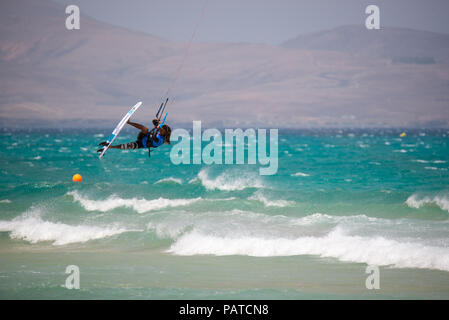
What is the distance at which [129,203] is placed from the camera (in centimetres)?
2633

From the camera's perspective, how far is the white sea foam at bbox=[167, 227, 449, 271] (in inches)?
603

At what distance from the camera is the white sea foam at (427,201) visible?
23791mm

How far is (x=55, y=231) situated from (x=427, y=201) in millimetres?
14831

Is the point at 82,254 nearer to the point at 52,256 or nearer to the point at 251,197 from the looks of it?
the point at 52,256

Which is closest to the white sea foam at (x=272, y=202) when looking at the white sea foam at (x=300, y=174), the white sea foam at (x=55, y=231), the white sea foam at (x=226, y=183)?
the white sea foam at (x=226, y=183)

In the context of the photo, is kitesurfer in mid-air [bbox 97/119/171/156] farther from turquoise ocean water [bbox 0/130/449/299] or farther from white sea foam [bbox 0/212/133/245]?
white sea foam [bbox 0/212/133/245]

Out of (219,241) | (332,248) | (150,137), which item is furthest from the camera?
(219,241)

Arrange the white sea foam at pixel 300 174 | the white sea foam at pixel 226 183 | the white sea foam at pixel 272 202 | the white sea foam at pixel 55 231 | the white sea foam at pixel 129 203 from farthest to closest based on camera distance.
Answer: the white sea foam at pixel 300 174, the white sea foam at pixel 226 183, the white sea foam at pixel 129 203, the white sea foam at pixel 272 202, the white sea foam at pixel 55 231

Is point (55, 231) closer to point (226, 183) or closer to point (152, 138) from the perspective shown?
point (152, 138)

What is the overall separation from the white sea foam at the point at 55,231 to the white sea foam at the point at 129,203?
424 cm

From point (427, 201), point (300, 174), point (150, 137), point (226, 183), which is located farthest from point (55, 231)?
point (300, 174)

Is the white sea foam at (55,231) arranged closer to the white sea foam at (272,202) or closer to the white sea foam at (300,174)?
the white sea foam at (272,202)

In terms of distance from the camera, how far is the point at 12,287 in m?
13.5
